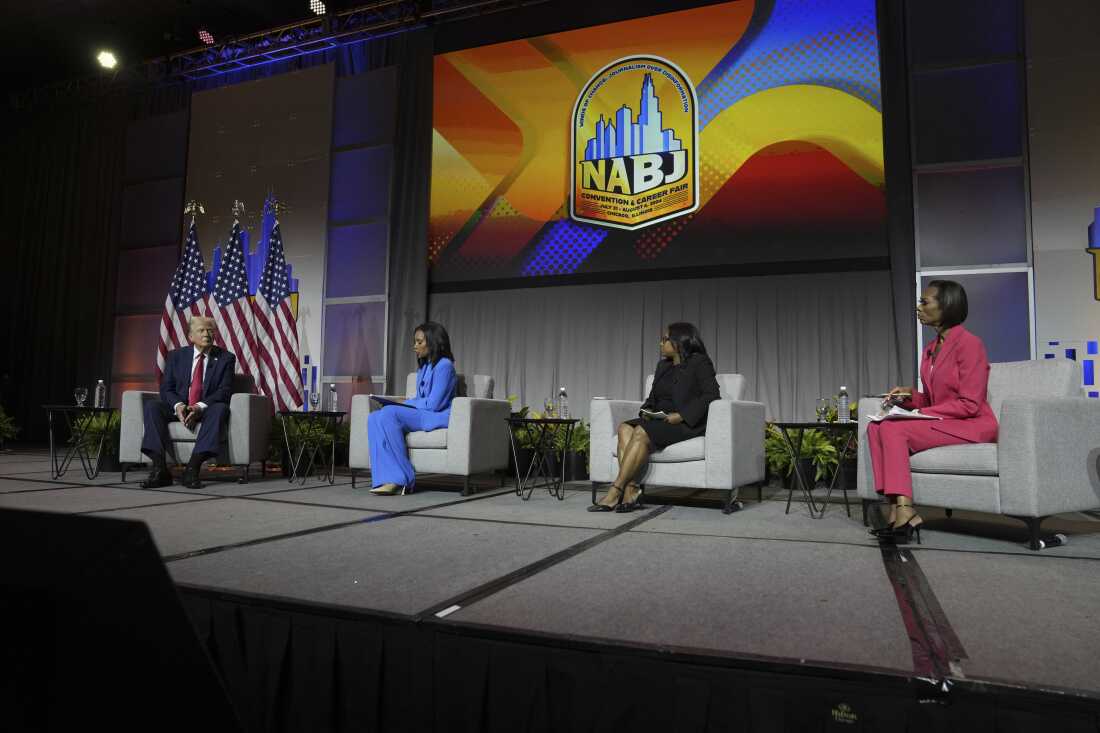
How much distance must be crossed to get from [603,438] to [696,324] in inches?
100.0

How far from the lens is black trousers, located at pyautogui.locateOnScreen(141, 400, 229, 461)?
4.93m

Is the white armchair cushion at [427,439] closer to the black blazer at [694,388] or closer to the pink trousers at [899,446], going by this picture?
the black blazer at [694,388]

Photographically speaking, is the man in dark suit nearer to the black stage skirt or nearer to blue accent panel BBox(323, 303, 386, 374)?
blue accent panel BBox(323, 303, 386, 374)

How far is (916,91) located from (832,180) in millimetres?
950

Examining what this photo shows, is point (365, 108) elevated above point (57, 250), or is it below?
above

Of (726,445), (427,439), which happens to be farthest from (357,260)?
(726,445)

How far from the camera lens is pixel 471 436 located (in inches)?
180

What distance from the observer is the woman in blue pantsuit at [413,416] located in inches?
181

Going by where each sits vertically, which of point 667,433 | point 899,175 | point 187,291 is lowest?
point 667,433

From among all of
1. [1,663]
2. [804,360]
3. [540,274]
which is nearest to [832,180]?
[804,360]

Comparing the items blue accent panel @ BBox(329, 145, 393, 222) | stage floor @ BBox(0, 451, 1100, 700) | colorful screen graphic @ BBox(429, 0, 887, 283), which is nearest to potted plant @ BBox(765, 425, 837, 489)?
stage floor @ BBox(0, 451, 1100, 700)

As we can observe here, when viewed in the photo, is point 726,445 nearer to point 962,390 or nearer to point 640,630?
point 962,390

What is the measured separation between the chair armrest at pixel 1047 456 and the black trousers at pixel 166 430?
4.63 meters

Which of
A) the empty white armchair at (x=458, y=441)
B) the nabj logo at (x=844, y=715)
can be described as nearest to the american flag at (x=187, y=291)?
the empty white armchair at (x=458, y=441)
